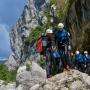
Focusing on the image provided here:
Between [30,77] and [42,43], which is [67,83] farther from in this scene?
[30,77]

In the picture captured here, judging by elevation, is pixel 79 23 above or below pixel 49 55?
above

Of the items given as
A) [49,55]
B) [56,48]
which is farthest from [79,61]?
[56,48]

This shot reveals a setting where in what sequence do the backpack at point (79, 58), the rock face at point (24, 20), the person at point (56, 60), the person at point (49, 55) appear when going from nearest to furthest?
1. the person at point (49, 55)
2. the person at point (56, 60)
3. the backpack at point (79, 58)
4. the rock face at point (24, 20)

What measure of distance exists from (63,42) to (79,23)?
1852cm

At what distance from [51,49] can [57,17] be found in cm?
2700

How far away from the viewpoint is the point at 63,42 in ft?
66.8

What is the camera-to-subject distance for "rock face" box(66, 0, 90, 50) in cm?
3697

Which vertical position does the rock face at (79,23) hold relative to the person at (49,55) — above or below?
above

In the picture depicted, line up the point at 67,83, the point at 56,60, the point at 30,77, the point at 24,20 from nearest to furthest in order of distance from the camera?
the point at 67,83 → the point at 56,60 → the point at 30,77 → the point at 24,20

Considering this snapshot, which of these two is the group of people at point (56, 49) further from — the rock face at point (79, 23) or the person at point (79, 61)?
the rock face at point (79, 23)

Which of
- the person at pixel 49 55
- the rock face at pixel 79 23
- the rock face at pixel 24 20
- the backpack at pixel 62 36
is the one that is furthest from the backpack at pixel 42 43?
the rock face at pixel 24 20

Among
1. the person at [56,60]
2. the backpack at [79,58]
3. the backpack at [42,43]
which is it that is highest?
the backpack at [79,58]

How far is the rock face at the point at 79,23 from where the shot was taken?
121ft

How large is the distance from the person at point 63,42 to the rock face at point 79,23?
15.9 metres
